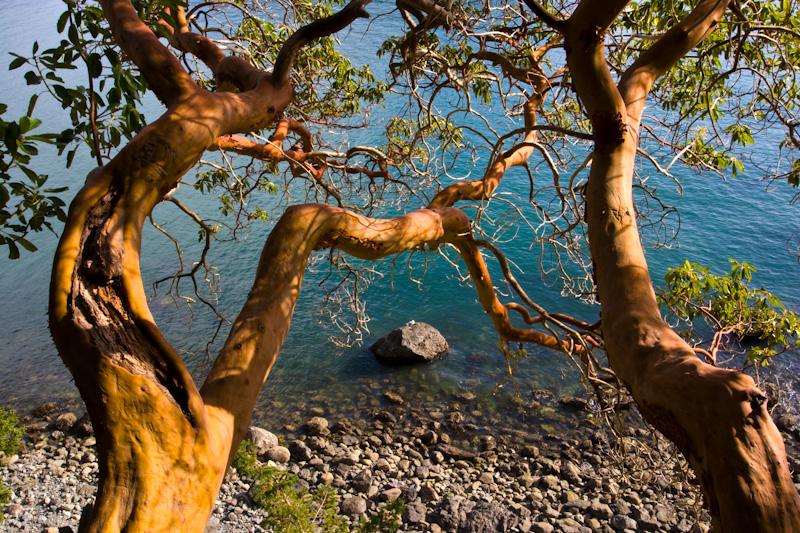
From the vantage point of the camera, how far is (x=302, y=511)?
541 centimetres

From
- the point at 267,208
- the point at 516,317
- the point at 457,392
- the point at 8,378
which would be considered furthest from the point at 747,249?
the point at 8,378

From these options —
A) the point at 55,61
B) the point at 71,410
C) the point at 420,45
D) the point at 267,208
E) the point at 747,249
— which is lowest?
the point at 71,410

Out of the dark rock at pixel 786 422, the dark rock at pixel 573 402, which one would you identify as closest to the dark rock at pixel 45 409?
the dark rock at pixel 573 402

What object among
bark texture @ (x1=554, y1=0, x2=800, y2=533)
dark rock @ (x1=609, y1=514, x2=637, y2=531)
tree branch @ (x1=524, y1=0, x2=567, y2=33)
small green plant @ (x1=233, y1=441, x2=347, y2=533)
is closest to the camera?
bark texture @ (x1=554, y1=0, x2=800, y2=533)

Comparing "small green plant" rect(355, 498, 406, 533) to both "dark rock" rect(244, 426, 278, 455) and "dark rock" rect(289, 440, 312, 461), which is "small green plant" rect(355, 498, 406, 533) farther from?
"dark rock" rect(244, 426, 278, 455)

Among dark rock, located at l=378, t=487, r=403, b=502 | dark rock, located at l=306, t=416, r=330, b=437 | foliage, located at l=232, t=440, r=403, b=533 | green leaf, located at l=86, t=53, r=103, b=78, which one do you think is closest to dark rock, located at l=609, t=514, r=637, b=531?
dark rock, located at l=378, t=487, r=403, b=502

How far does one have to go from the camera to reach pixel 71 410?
932 centimetres

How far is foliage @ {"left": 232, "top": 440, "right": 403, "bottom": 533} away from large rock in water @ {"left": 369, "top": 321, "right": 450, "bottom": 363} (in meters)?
4.37

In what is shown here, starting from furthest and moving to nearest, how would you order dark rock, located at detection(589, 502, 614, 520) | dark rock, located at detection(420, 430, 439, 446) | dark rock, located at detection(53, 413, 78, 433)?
dark rock, located at detection(420, 430, 439, 446) < dark rock, located at detection(53, 413, 78, 433) < dark rock, located at detection(589, 502, 614, 520)

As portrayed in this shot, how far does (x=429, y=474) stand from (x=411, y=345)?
3254 millimetres

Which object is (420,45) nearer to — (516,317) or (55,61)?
(55,61)

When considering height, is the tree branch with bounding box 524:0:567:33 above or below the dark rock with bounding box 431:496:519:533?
above

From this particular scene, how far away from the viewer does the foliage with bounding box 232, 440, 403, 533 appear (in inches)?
207

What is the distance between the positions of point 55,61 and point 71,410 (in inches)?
325
